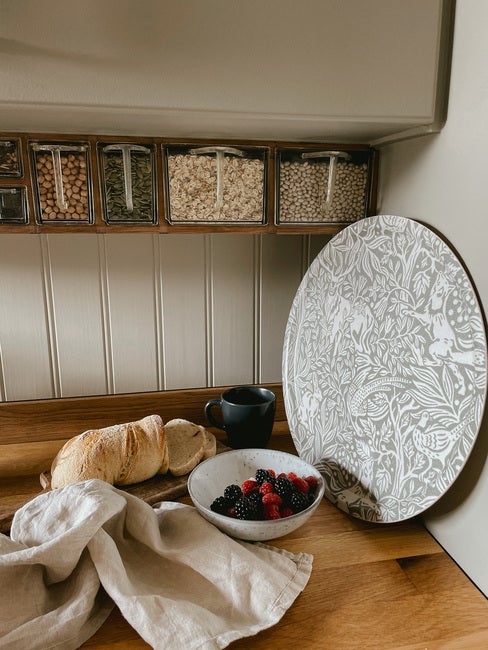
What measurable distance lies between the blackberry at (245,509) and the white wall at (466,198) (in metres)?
0.31

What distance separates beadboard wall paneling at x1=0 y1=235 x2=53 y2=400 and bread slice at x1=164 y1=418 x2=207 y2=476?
13.3 inches

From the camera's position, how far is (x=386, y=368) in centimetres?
88

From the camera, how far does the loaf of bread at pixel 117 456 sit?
2.97 ft

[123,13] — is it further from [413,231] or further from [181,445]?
[181,445]

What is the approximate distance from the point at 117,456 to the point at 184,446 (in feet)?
0.55

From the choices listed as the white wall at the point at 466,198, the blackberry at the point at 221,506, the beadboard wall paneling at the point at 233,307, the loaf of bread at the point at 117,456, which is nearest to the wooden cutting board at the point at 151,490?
the loaf of bread at the point at 117,456

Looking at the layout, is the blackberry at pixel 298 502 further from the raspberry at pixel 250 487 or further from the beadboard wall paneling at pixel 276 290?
the beadboard wall paneling at pixel 276 290

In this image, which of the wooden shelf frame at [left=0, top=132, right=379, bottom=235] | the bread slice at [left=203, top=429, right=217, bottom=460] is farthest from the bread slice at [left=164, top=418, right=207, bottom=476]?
the wooden shelf frame at [left=0, top=132, right=379, bottom=235]

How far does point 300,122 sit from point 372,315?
0.35m

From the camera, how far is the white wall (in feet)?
2.42

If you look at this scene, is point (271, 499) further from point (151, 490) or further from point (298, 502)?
point (151, 490)

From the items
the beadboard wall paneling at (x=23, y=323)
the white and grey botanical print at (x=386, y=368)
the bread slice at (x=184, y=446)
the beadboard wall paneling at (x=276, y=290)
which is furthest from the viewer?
the beadboard wall paneling at (x=276, y=290)

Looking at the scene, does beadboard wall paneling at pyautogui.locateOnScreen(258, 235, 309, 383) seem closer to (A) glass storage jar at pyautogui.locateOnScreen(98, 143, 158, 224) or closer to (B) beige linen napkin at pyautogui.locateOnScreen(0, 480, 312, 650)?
(A) glass storage jar at pyautogui.locateOnScreen(98, 143, 158, 224)

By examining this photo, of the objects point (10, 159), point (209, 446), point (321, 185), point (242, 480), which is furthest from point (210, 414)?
point (10, 159)
